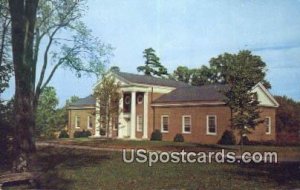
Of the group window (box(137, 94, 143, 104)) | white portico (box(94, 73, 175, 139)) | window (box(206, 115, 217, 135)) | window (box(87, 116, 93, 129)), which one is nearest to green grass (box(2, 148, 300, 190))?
window (box(206, 115, 217, 135))

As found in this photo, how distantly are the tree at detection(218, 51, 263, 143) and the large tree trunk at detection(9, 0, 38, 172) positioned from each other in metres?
10.3

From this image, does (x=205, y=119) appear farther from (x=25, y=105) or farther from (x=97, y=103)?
(x=25, y=105)

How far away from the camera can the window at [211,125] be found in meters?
28.6

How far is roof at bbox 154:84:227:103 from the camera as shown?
92.3 feet

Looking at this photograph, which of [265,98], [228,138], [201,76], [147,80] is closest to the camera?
[228,138]

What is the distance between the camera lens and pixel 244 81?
63.4 ft

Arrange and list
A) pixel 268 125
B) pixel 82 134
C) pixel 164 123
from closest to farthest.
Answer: pixel 268 125, pixel 82 134, pixel 164 123

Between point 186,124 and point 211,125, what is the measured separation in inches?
98.3

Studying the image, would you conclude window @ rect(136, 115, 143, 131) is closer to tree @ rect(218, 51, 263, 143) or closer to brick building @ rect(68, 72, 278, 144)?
brick building @ rect(68, 72, 278, 144)

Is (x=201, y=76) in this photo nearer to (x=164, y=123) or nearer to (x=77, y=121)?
(x=164, y=123)

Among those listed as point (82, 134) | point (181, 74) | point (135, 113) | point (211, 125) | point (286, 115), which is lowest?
point (82, 134)

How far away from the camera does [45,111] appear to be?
1570 cm

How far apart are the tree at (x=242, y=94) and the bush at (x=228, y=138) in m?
6.83

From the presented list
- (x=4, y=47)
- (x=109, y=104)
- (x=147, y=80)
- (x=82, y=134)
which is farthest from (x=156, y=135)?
(x=4, y=47)
